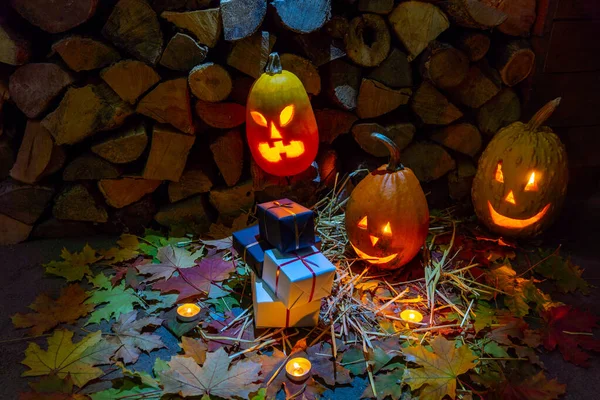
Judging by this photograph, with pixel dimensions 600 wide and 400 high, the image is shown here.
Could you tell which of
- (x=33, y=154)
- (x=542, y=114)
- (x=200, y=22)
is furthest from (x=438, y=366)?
(x=33, y=154)

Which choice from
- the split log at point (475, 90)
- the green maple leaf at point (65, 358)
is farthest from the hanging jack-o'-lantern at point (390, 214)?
the green maple leaf at point (65, 358)

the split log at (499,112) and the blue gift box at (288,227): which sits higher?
the split log at (499,112)

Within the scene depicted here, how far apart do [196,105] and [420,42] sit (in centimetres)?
106

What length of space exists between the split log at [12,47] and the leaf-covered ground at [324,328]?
872 mm

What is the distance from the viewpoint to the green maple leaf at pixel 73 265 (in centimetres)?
198

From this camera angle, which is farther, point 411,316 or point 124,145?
point 124,145

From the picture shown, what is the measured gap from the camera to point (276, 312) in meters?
1.65

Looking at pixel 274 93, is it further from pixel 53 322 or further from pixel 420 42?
pixel 53 322

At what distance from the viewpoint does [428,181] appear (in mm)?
2451

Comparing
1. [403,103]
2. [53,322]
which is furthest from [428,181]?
[53,322]

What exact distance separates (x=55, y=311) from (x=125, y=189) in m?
0.66

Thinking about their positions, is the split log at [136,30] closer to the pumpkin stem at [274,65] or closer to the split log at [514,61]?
the pumpkin stem at [274,65]

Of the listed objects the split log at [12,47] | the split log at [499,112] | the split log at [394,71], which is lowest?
the split log at [499,112]

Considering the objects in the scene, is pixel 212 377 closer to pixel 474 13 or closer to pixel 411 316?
pixel 411 316
